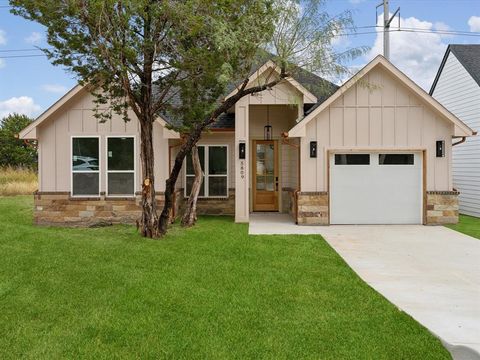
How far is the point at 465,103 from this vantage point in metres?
15.6

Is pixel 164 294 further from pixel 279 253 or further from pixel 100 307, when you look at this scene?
pixel 279 253

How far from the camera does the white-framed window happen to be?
46.1ft

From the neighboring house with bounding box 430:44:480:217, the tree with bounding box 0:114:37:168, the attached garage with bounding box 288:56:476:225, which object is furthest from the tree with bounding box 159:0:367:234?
the tree with bounding box 0:114:37:168

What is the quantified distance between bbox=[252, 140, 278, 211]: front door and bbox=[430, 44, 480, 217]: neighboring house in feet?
23.1

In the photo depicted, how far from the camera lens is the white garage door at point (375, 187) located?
11781 mm

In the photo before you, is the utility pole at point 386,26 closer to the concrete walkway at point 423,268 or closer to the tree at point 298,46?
the concrete walkway at point 423,268

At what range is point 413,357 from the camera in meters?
3.71

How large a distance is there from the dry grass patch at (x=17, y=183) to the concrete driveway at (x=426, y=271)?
17.6 meters

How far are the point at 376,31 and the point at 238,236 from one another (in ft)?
49.0

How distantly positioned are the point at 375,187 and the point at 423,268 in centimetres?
503

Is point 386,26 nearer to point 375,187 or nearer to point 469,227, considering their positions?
point 375,187

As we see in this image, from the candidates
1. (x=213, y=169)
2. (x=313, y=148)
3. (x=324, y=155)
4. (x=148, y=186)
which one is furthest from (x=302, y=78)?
(x=148, y=186)

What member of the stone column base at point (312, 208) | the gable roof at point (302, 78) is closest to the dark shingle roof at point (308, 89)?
the gable roof at point (302, 78)

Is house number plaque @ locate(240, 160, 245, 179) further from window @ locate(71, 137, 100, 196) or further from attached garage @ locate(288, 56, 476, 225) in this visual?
window @ locate(71, 137, 100, 196)
